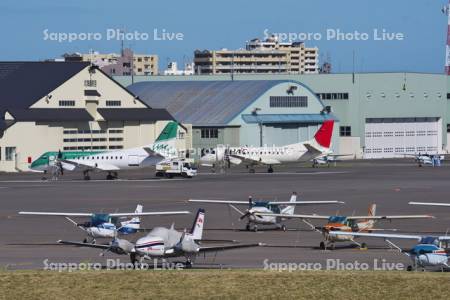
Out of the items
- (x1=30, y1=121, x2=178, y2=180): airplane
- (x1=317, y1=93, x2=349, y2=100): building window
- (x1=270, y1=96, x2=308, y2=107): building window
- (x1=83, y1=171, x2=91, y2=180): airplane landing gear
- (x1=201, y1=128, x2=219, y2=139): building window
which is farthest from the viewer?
(x1=317, y1=93, x2=349, y2=100): building window

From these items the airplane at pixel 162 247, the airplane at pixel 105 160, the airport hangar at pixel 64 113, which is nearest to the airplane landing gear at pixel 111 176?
the airplane at pixel 105 160

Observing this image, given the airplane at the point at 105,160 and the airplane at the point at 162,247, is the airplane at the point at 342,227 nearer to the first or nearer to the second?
the airplane at the point at 162,247

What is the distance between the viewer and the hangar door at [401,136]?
14488 cm

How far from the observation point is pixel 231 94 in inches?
5290

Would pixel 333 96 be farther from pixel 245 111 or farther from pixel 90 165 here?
pixel 90 165

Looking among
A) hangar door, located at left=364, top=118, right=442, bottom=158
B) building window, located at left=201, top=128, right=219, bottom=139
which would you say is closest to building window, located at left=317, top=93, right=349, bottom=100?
hangar door, located at left=364, top=118, right=442, bottom=158

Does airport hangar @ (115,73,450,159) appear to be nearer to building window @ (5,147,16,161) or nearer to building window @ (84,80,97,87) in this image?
building window @ (84,80,97,87)

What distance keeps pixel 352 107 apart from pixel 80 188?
64887 mm

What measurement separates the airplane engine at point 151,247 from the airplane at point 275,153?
7403 cm

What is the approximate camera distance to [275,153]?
109812 mm

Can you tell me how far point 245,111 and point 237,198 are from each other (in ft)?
190

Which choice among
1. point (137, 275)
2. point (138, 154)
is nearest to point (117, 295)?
point (137, 275)

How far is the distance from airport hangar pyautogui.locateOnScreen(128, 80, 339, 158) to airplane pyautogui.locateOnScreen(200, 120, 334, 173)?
13.9 meters

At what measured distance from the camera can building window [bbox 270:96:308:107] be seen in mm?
132750
